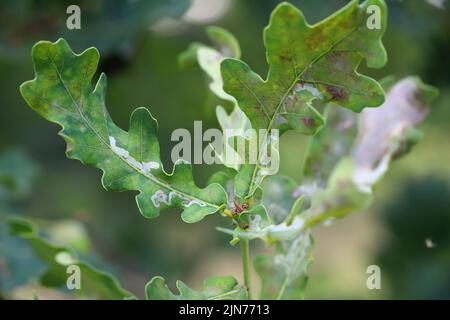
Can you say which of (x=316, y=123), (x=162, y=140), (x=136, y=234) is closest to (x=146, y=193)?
(x=316, y=123)

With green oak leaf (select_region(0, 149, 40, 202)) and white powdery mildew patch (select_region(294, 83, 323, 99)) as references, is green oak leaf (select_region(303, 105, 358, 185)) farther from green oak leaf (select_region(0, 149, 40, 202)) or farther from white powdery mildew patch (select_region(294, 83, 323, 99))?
green oak leaf (select_region(0, 149, 40, 202))

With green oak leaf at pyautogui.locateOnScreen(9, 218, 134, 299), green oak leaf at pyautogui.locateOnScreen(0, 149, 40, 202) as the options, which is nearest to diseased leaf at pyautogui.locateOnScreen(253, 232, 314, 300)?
green oak leaf at pyautogui.locateOnScreen(9, 218, 134, 299)

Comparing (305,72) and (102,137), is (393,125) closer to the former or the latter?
(305,72)

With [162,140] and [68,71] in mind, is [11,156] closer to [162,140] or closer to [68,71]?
[162,140]

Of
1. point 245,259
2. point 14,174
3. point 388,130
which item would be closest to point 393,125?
point 388,130

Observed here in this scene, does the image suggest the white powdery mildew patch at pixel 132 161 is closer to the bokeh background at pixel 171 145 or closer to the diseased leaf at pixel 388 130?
the diseased leaf at pixel 388 130

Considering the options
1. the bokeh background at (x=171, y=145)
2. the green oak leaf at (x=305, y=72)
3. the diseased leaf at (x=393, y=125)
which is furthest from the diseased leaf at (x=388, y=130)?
the bokeh background at (x=171, y=145)
